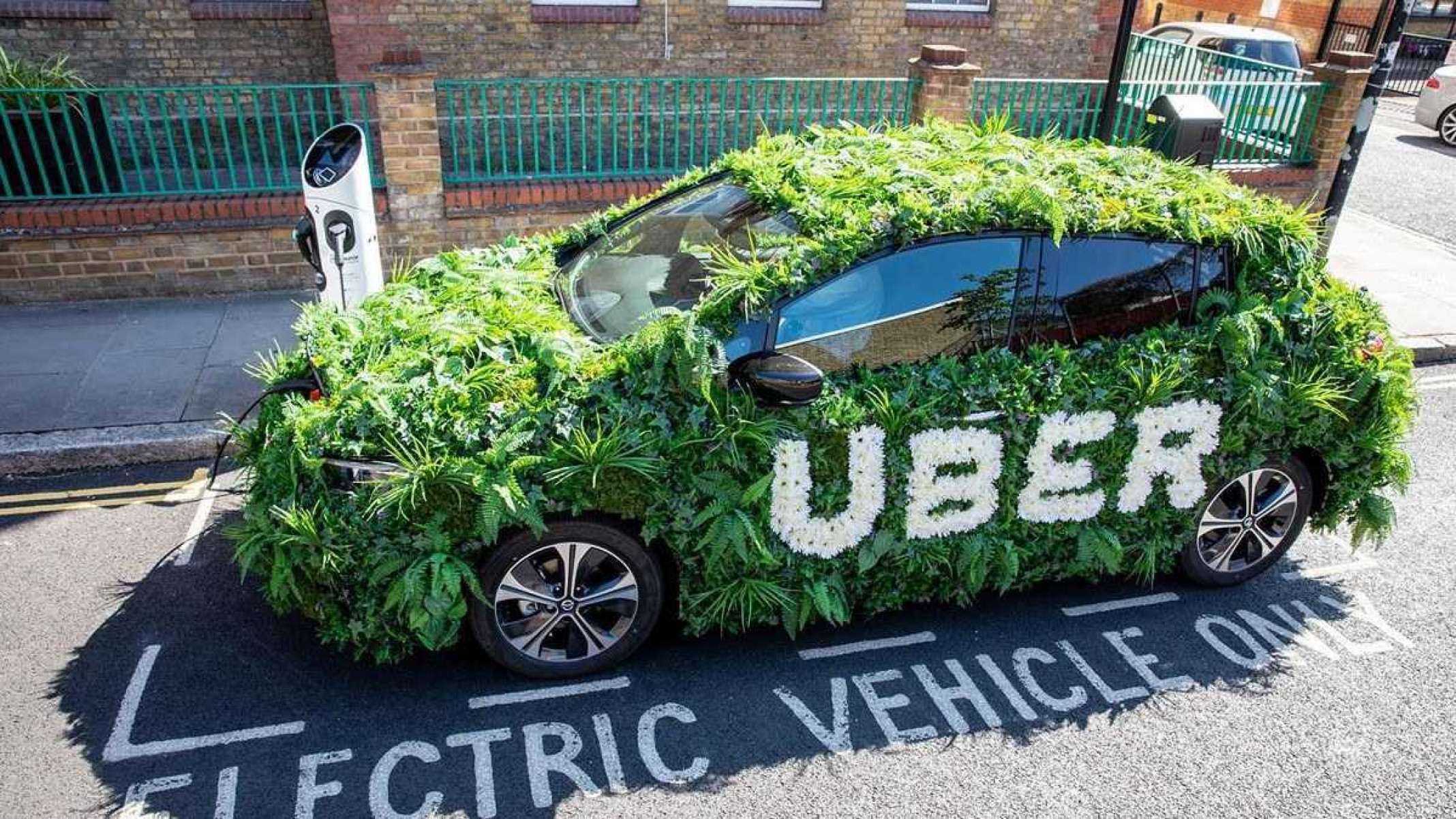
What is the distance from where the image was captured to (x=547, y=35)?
37.7ft

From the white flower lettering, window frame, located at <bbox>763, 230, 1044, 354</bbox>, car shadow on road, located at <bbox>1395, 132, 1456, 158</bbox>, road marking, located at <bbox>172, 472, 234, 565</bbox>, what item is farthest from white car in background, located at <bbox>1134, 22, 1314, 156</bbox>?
road marking, located at <bbox>172, 472, 234, 565</bbox>

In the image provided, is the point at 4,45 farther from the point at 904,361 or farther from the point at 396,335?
the point at 904,361

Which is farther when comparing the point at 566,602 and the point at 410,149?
the point at 410,149

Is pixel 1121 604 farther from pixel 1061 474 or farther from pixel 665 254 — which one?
pixel 665 254

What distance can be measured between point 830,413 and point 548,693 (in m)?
1.56

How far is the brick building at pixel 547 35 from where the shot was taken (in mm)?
10547

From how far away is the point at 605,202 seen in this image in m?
8.62

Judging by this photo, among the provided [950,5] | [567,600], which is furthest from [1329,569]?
[950,5]

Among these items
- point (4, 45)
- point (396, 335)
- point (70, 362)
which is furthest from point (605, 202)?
point (4, 45)

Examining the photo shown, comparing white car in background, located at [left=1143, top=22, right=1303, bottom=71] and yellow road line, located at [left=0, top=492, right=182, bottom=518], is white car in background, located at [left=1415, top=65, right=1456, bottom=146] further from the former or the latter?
yellow road line, located at [left=0, top=492, right=182, bottom=518]

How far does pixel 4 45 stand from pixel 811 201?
1001 cm

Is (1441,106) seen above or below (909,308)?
below

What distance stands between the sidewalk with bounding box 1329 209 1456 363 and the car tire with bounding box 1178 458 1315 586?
3.67 metres

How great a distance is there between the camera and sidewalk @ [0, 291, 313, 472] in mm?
5965
